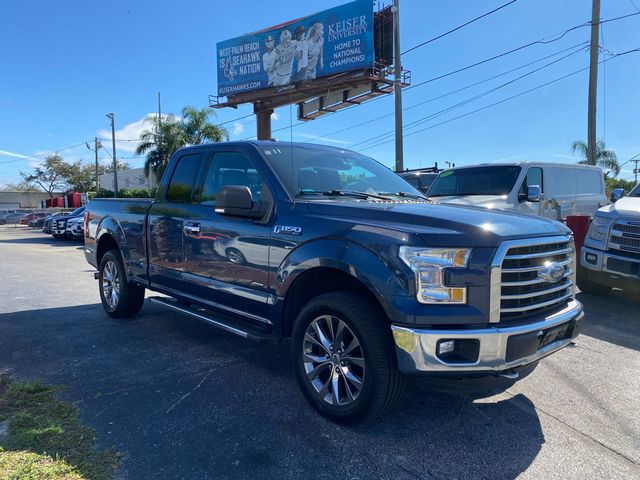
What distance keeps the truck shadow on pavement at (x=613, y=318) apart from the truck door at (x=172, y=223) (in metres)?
4.55

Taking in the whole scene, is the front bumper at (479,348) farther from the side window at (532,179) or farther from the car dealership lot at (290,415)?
the side window at (532,179)

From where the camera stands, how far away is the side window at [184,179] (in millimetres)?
4667

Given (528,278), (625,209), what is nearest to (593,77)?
(625,209)

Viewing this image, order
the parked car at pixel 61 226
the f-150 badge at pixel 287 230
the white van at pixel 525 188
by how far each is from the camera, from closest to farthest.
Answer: the f-150 badge at pixel 287 230 < the white van at pixel 525 188 < the parked car at pixel 61 226

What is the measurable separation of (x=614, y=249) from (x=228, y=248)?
505 centimetres

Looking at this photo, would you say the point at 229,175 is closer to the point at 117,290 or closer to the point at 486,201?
the point at 117,290

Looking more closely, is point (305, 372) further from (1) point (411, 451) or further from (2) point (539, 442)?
(2) point (539, 442)

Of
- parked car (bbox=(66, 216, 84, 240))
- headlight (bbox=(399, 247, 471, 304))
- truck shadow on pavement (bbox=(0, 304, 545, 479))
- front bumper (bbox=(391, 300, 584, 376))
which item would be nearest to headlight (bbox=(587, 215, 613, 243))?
truck shadow on pavement (bbox=(0, 304, 545, 479))

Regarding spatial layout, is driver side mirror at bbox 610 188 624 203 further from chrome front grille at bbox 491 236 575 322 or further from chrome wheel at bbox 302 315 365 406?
chrome wheel at bbox 302 315 365 406

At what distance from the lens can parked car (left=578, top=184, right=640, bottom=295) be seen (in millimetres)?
5742

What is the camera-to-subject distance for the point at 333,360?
10.3ft

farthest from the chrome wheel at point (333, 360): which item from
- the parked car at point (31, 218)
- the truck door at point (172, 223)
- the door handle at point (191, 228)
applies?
the parked car at point (31, 218)

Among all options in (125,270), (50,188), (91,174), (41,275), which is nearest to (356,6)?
(41,275)

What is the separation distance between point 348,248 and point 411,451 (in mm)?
1306
